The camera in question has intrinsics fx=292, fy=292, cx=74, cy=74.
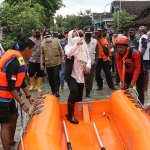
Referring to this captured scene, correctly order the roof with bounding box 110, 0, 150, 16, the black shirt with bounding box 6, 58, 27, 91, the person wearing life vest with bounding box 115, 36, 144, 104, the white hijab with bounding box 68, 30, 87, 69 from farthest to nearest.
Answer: the roof with bounding box 110, 0, 150, 16 → the white hijab with bounding box 68, 30, 87, 69 → the person wearing life vest with bounding box 115, 36, 144, 104 → the black shirt with bounding box 6, 58, 27, 91

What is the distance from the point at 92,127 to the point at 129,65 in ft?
3.95

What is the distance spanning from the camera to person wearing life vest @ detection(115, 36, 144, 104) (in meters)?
→ 4.65

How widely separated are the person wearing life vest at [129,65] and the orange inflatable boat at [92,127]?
36 cm

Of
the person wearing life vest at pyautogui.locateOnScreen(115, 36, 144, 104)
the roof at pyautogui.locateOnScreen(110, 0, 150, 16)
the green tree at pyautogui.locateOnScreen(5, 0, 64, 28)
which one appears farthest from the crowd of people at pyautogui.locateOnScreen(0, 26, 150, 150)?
the roof at pyautogui.locateOnScreen(110, 0, 150, 16)

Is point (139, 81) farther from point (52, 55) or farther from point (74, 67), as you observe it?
point (52, 55)

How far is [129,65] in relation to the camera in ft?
16.0

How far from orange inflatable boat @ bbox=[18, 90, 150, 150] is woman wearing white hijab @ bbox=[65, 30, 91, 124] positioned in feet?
0.95

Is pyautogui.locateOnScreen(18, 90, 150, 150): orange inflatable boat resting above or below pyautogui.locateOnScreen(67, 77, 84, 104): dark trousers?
below

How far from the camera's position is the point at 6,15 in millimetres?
12656

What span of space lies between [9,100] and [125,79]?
2275 millimetres

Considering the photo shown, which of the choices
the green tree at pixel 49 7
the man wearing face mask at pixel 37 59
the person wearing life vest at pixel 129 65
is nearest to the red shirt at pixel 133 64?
the person wearing life vest at pixel 129 65

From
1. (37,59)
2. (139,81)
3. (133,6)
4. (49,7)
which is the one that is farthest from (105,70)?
(133,6)

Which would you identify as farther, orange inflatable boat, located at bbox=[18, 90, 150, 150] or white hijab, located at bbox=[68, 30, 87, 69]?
white hijab, located at bbox=[68, 30, 87, 69]

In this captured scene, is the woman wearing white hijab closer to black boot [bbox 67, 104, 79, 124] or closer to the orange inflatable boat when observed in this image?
black boot [bbox 67, 104, 79, 124]
